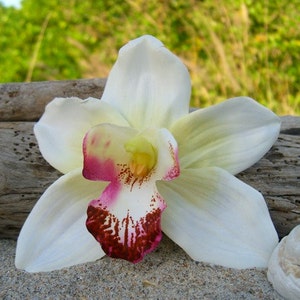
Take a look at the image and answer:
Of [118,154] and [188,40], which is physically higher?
[118,154]

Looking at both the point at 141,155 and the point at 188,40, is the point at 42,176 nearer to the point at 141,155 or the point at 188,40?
the point at 141,155

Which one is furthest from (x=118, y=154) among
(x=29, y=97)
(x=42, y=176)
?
(x=29, y=97)

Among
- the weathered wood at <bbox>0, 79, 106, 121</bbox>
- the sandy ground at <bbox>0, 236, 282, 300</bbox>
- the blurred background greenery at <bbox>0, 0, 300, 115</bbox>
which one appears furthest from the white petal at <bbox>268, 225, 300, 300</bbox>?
the blurred background greenery at <bbox>0, 0, 300, 115</bbox>

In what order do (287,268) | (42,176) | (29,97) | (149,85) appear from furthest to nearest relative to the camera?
(29,97) → (42,176) → (149,85) → (287,268)

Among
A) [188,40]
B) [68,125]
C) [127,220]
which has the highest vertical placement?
[68,125]

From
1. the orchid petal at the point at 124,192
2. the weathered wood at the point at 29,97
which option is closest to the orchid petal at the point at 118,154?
the orchid petal at the point at 124,192

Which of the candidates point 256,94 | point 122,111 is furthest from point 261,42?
point 122,111
